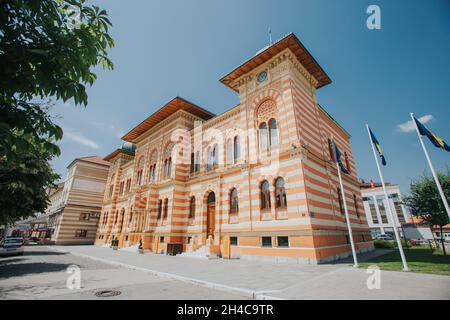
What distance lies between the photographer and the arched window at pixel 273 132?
15812 mm

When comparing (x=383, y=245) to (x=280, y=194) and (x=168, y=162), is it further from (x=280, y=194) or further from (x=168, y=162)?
(x=168, y=162)

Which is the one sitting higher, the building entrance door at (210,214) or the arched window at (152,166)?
the arched window at (152,166)

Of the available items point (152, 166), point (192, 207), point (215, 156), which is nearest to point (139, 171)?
point (152, 166)

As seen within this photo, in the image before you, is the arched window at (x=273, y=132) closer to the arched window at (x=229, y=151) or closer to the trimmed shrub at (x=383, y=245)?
the arched window at (x=229, y=151)

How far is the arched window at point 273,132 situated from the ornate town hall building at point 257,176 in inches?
3.1

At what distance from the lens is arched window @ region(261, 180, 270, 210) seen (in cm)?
1492

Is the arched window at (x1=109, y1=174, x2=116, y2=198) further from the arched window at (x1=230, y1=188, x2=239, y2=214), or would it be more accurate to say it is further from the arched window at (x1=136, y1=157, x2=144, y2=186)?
the arched window at (x1=230, y1=188, x2=239, y2=214)

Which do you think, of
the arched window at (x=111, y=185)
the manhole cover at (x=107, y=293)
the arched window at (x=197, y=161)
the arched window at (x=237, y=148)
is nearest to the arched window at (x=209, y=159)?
the arched window at (x=197, y=161)

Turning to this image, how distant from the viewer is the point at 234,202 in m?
17.3

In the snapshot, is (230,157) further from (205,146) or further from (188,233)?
(188,233)

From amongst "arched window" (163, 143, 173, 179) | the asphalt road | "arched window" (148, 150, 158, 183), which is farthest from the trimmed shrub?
"arched window" (148, 150, 158, 183)

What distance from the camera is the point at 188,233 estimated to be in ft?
64.7

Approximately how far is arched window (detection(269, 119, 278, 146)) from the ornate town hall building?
0.08 m

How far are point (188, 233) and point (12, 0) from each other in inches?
744
